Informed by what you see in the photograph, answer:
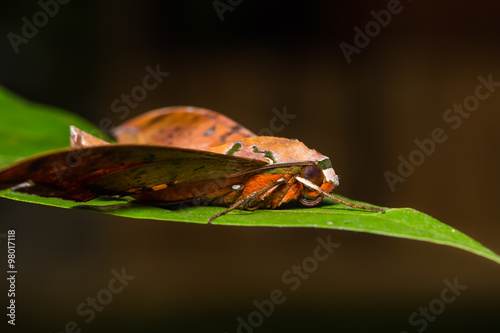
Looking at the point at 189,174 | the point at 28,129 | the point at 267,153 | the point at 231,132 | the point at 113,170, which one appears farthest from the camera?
the point at 28,129

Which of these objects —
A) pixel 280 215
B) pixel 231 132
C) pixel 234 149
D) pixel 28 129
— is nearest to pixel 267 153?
pixel 234 149

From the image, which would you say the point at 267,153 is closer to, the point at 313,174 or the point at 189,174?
the point at 313,174

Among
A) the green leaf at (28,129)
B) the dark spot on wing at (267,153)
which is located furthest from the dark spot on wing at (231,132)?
the green leaf at (28,129)

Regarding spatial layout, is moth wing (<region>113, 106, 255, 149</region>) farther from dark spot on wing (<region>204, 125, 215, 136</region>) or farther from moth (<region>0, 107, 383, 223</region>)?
moth (<region>0, 107, 383, 223</region>)

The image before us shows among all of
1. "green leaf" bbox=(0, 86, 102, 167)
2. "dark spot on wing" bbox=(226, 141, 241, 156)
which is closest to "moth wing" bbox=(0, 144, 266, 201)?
"dark spot on wing" bbox=(226, 141, 241, 156)

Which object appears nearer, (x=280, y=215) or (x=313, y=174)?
(x=280, y=215)

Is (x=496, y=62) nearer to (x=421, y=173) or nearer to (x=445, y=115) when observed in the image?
(x=445, y=115)

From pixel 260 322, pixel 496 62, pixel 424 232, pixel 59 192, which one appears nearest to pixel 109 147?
pixel 59 192

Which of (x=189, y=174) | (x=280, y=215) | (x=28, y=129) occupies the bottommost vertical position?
(x=280, y=215)
